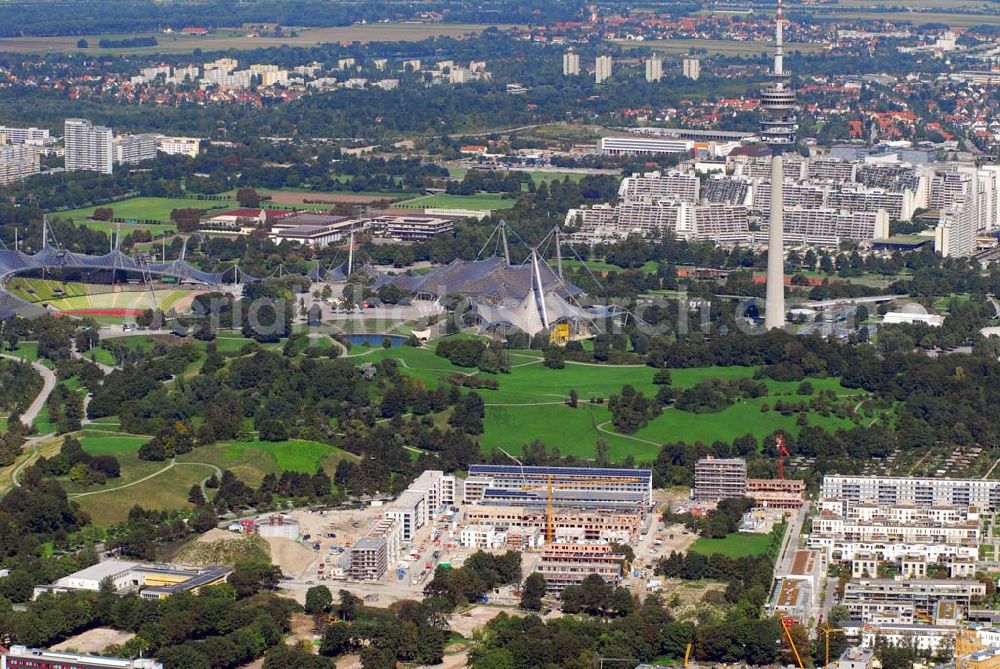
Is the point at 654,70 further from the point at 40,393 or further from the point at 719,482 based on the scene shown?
the point at 719,482

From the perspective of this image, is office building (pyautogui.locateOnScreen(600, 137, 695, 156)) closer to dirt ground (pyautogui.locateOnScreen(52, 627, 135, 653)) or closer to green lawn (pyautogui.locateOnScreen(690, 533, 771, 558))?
green lawn (pyautogui.locateOnScreen(690, 533, 771, 558))

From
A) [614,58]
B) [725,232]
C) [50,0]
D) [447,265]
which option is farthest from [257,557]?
[50,0]

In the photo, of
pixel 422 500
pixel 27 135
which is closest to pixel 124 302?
pixel 422 500

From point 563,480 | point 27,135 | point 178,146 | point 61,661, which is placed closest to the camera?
point 61,661

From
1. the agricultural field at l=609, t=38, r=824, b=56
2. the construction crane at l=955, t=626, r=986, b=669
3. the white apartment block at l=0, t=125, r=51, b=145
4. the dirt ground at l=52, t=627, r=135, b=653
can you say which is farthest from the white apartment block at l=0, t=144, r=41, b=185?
the construction crane at l=955, t=626, r=986, b=669

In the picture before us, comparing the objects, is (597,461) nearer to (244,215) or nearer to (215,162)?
(244,215)

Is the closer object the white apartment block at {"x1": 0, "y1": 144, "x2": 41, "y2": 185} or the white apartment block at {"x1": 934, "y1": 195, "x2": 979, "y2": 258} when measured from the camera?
the white apartment block at {"x1": 934, "y1": 195, "x2": 979, "y2": 258}
